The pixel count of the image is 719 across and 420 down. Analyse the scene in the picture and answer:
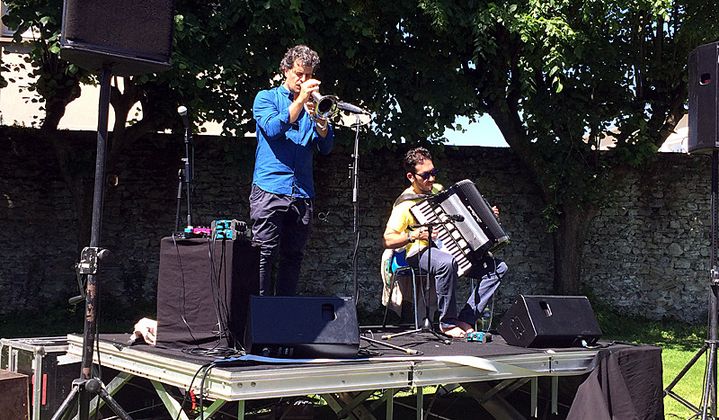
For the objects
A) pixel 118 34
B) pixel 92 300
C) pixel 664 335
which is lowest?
pixel 664 335

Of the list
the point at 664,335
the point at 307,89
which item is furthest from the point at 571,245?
the point at 307,89

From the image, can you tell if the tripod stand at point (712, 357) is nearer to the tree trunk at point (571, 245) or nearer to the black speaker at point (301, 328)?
the black speaker at point (301, 328)

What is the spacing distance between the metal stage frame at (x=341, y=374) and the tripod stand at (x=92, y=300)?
0.31 metres

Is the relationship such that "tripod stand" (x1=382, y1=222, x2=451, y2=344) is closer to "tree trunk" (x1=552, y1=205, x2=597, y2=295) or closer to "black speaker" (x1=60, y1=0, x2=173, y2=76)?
"black speaker" (x1=60, y1=0, x2=173, y2=76)

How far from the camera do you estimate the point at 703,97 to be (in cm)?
510

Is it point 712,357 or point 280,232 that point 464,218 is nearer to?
point 280,232

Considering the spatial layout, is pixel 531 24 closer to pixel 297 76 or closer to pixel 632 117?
pixel 632 117

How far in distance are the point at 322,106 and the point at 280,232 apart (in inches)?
29.6

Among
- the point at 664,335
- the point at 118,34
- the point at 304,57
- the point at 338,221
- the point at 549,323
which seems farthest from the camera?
the point at 338,221

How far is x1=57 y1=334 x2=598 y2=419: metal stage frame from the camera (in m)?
3.12

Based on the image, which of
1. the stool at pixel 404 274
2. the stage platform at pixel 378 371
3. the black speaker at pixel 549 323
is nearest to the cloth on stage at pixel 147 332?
the stage platform at pixel 378 371

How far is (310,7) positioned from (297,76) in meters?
4.45

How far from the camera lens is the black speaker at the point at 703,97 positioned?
A: 5.00 meters

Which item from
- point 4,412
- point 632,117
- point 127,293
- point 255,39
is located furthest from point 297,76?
point 632,117
